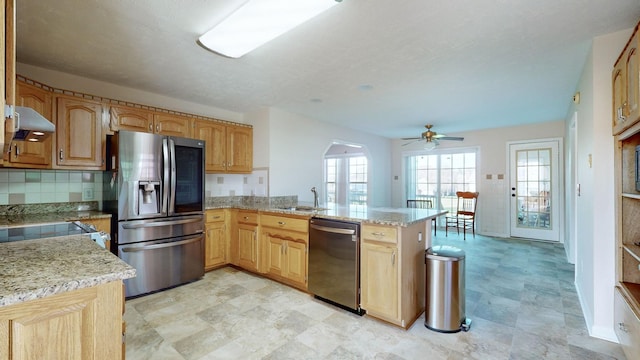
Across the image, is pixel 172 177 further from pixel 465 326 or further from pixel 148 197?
pixel 465 326

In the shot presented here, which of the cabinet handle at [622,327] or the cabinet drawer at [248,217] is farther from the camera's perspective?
the cabinet drawer at [248,217]

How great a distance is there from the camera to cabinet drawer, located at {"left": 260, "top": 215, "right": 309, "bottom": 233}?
301cm

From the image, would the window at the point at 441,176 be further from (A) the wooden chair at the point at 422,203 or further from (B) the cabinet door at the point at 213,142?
(B) the cabinet door at the point at 213,142

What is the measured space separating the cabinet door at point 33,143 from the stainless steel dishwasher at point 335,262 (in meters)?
2.47

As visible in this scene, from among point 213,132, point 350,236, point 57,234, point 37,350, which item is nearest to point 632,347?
point 350,236

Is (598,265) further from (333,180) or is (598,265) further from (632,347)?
(333,180)

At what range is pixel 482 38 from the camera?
2205 mm

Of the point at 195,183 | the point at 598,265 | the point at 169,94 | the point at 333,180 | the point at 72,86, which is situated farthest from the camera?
the point at 333,180

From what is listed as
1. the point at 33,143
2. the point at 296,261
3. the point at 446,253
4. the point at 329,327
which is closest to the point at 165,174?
the point at 33,143

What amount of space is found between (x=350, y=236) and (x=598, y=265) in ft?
6.14

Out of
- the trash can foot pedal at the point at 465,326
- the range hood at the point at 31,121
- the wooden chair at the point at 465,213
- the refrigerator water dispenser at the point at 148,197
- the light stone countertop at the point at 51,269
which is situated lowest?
the trash can foot pedal at the point at 465,326

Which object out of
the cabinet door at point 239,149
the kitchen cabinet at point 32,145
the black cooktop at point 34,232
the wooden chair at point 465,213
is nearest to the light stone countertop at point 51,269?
the black cooktop at point 34,232

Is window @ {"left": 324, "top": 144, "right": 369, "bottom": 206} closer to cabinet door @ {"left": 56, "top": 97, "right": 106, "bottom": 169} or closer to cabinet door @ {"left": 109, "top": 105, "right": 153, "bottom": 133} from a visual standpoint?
cabinet door @ {"left": 109, "top": 105, "right": 153, "bottom": 133}

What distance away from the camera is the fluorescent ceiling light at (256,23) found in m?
1.70
